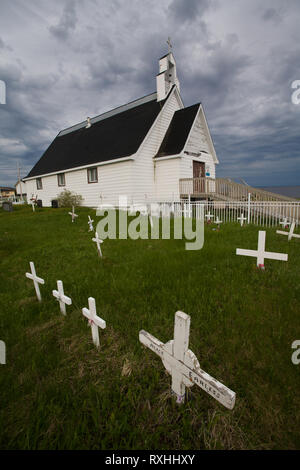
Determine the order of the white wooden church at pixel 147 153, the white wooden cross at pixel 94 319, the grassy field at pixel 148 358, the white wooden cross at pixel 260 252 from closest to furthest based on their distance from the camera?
the grassy field at pixel 148 358 < the white wooden cross at pixel 94 319 < the white wooden cross at pixel 260 252 < the white wooden church at pixel 147 153

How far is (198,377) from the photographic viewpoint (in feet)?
5.98

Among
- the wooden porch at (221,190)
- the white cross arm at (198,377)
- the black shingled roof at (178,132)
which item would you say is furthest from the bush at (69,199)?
the white cross arm at (198,377)

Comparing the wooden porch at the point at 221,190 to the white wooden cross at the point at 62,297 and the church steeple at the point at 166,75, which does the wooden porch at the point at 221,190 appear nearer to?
the church steeple at the point at 166,75

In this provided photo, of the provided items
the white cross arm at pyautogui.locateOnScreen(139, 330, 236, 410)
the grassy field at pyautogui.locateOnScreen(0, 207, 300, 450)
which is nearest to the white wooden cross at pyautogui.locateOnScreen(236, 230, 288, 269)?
the grassy field at pyautogui.locateOnScreen(0, 207, 300, 450)

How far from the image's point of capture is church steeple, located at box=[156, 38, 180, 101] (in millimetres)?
17219

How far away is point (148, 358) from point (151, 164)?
1554 centimetres

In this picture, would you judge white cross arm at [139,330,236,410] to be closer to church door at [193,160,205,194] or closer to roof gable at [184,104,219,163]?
church door at [193,160,205,194]

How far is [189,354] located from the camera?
188cm

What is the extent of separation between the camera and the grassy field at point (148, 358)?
1857 mm

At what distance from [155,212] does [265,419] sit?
494 inches

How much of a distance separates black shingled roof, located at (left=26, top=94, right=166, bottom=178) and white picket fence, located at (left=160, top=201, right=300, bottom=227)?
216 inches
